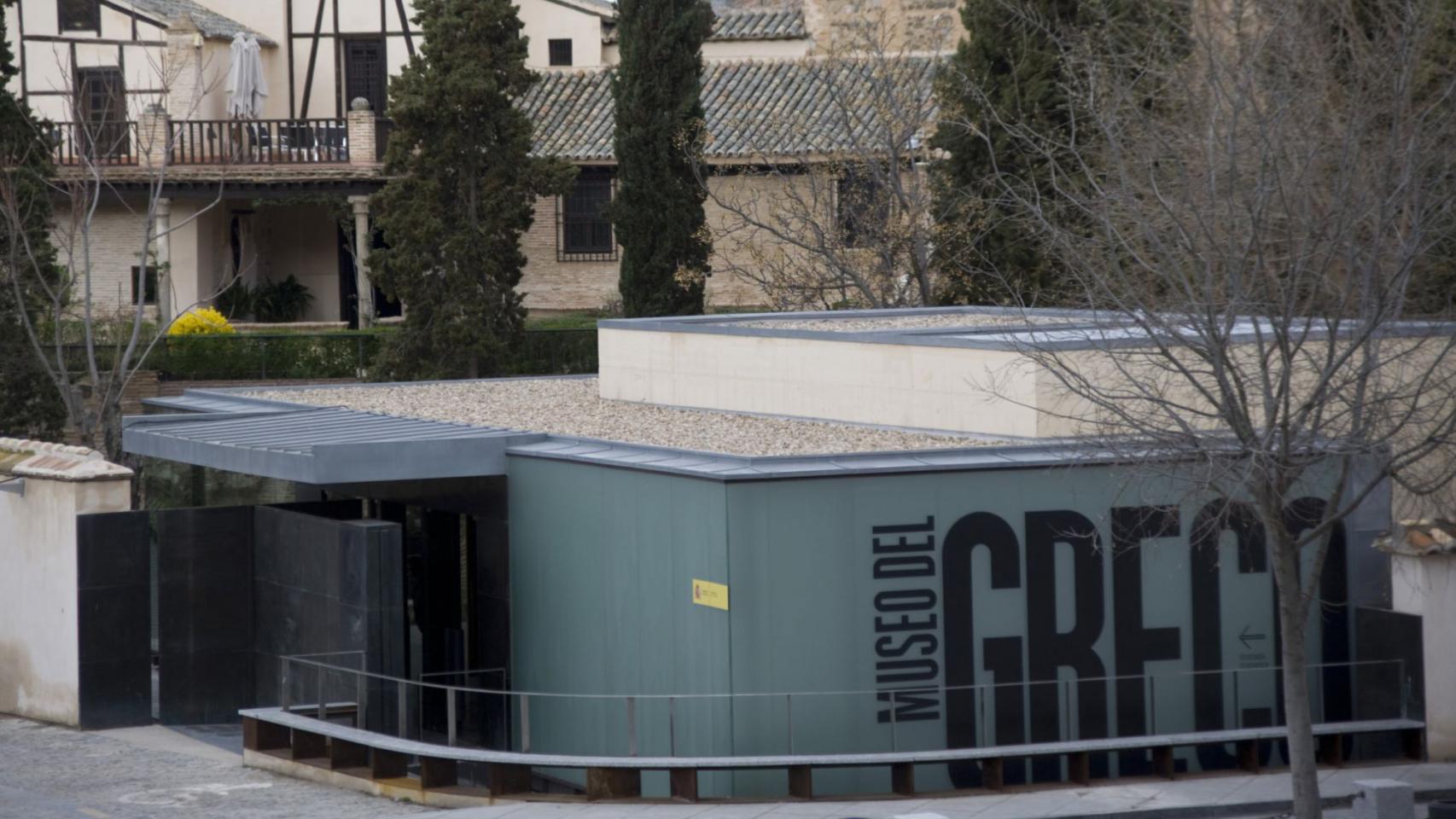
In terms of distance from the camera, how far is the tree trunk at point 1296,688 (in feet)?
43.9

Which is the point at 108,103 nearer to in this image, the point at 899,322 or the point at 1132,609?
the point at 899,322

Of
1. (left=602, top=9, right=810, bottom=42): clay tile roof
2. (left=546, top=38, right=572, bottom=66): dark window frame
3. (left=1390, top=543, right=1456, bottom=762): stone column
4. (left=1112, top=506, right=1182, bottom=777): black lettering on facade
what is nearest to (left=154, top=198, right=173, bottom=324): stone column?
(left=546, top=38, right=572, bottom=66): dark window frame

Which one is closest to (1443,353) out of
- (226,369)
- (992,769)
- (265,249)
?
(992,769)

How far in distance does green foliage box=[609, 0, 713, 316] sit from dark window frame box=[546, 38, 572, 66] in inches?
565

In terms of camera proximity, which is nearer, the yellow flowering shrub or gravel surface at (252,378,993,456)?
gravel surface at (252,378,993,456)

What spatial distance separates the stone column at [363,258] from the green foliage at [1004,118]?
47.1ft

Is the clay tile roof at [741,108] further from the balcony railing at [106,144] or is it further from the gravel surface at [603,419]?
the gravel surface at [603,419]

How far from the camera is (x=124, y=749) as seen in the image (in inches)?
710

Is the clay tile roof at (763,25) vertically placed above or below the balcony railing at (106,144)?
above

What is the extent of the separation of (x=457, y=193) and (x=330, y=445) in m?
16.7

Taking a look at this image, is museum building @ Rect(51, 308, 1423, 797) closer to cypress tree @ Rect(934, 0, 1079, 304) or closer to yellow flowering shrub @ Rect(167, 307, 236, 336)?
cypress tree @ Rect(934, 0, 1079, 304)

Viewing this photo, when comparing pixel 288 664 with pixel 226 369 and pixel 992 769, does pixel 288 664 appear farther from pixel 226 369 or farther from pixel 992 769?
pixel 226 369

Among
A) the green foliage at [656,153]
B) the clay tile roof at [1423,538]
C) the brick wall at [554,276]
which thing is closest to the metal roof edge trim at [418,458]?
the clay tile roof at [1423,538]

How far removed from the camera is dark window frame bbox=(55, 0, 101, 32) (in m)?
43.5
